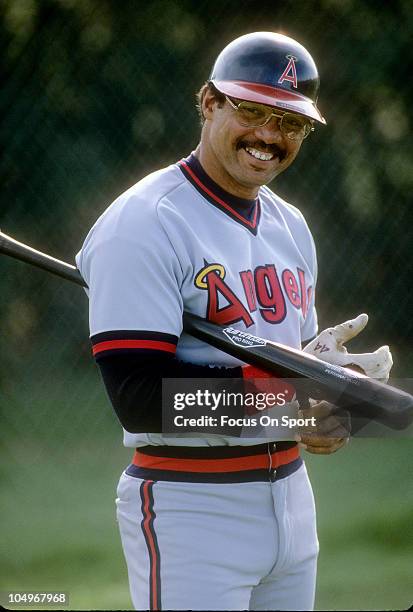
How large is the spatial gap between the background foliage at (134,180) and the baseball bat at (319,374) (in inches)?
68.7

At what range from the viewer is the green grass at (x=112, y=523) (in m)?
2.77

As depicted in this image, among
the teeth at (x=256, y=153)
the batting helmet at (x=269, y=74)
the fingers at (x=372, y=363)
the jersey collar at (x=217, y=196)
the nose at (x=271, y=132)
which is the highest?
the batting helmet at (x=269, y=74)

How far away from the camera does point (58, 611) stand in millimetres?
2170

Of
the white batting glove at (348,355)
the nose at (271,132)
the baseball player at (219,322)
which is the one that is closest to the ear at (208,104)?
the baseball player at (219,322)

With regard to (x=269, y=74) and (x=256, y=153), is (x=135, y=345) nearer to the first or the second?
(x=256, y=153)

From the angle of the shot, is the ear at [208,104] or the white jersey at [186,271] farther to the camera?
the ear at [208,104]

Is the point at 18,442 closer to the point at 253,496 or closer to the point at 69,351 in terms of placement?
the point at 69,351

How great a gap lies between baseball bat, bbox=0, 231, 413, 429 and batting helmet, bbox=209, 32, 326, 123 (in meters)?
0.37

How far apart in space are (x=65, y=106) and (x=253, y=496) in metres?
2.37

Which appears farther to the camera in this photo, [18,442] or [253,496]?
[18,442]

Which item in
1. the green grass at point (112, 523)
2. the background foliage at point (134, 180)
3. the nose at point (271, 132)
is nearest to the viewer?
the nose at point (271, 132)

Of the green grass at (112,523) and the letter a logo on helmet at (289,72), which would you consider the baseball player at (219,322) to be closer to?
the letter a logo on helmet at (289,72)

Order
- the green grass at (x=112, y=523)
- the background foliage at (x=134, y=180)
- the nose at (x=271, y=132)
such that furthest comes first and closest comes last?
the background foliage at (x=134, y=180), the green grass at (x=112, y=523), the nose at (x=271, y=132)

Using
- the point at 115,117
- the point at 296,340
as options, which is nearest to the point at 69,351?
the point at 115,117
